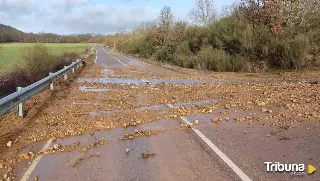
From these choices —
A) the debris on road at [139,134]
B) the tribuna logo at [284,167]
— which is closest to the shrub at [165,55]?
the debris on road at [139,134]

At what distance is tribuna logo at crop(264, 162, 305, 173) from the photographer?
593 centimetres

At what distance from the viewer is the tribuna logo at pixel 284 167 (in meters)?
5.93

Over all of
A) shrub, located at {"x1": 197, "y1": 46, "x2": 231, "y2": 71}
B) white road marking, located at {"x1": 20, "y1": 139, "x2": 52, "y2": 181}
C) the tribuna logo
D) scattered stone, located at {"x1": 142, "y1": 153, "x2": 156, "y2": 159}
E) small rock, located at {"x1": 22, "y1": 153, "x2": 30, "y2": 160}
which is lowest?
white road marking, located at {"x1": 20, "y1": 139, "x2": 52, "y2": 181}

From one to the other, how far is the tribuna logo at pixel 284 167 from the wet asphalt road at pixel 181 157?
132 mm

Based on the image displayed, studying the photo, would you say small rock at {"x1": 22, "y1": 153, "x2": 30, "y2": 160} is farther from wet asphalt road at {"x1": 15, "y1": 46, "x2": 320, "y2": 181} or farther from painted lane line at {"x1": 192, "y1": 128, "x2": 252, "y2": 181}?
painted lane line at {"x1": 192, "y1": 128, "x2": 252, "y2": 181}

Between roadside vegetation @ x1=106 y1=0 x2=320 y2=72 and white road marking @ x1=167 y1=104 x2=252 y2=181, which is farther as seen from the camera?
roadside vegetation @ x1=106 y1=0 x2=320 y2=72

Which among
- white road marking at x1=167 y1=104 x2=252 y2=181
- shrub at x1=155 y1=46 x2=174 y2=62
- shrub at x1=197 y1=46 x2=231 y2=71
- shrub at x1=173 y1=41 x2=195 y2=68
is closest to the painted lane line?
white road marking at x1=167 y1=104 x2=252 y2=181

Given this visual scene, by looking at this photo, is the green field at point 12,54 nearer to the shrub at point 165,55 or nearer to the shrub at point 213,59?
the shrub at point 165,55

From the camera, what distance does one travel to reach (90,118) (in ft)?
34.6

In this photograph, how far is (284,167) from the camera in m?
6.07

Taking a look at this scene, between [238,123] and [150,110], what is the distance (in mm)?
2920

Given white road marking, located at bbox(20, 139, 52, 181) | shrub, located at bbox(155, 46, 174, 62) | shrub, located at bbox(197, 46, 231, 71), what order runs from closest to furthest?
white road marking, located at bbox(20, 139, 52, 181) < shrub, located at bbox(197, 46, 231, 71) < shrub, located at bbox(155, 46, 174, 62)

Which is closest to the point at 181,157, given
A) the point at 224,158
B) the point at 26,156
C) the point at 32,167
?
the point at 224,158

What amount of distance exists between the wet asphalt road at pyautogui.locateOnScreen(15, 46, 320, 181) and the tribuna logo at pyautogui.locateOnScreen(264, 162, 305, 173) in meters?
0.13
